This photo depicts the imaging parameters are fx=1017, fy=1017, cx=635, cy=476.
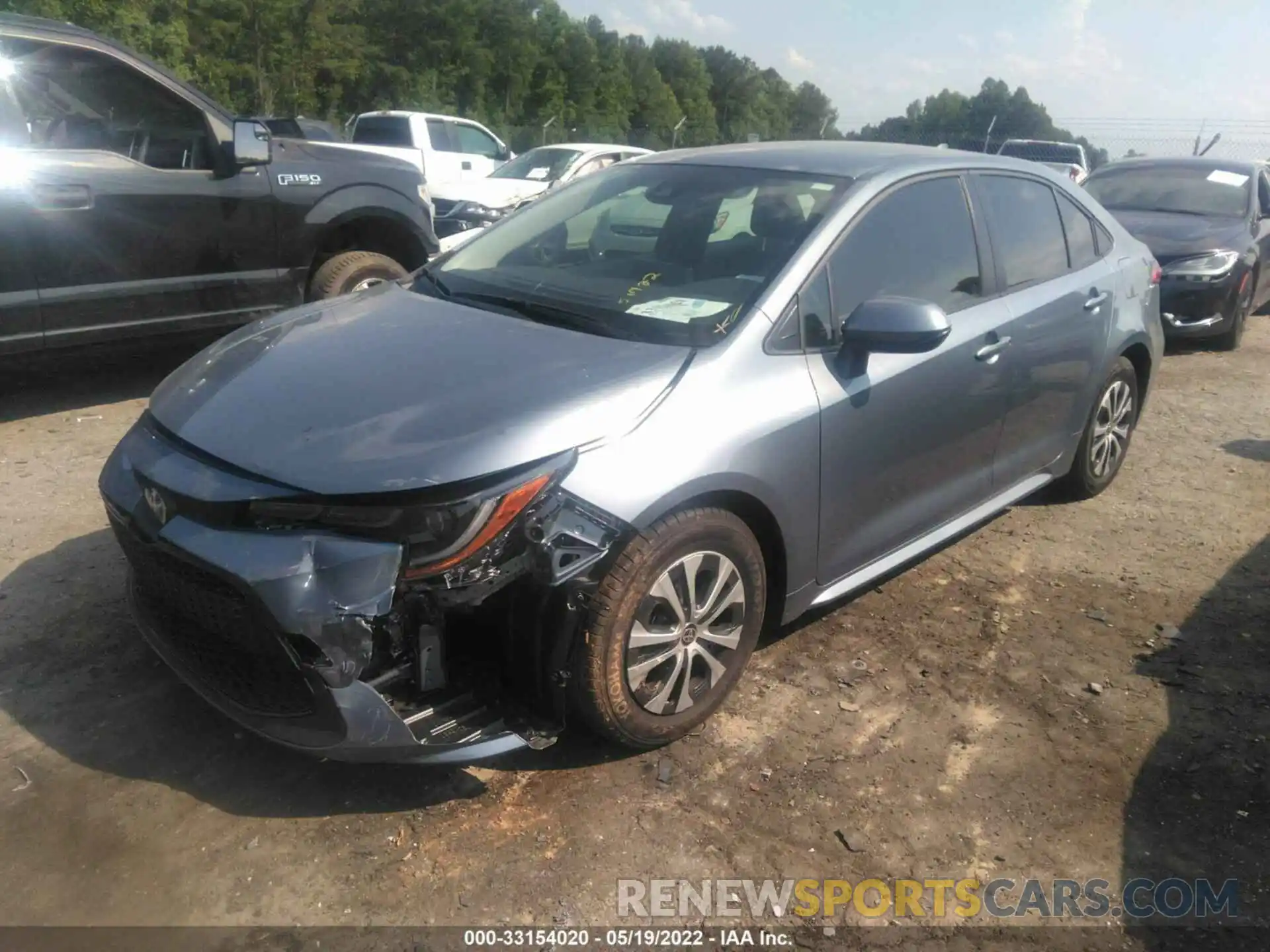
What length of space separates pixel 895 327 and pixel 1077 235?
1955mm

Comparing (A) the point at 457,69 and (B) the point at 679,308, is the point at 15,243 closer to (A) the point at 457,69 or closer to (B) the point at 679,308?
(B) the point at 679,308

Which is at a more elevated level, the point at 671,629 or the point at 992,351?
the point at 992,351

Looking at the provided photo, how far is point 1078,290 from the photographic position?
14.3 feet

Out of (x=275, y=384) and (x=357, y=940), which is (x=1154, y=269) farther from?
(x=357, y=940)

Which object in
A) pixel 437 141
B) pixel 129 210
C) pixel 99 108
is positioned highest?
pixel 437 141

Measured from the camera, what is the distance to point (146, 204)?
18.1 feet

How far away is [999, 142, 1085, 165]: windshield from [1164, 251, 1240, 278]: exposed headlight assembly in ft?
49.9

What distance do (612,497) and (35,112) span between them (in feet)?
14.7

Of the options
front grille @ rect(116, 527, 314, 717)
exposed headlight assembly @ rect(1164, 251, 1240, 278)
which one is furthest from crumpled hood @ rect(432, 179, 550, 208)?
front grille @ rect(116, 527, 314, 717)

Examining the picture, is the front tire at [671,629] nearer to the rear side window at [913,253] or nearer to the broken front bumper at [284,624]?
the broken front bumper at [284,624]

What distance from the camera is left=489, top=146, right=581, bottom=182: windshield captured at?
1273cm

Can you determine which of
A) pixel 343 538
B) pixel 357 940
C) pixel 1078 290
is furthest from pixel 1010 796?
pixel 1078 290

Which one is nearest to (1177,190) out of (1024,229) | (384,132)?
(1024,229)

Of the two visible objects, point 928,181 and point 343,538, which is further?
point 928,181
